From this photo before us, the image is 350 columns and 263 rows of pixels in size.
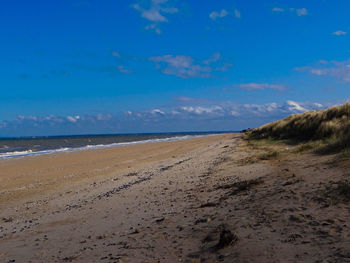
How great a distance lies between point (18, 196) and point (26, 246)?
613cm

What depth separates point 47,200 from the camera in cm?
962

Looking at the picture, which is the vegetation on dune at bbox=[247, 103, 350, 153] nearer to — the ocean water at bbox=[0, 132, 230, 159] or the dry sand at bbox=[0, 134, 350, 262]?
the dry sand at bbox=[0, 134, 350, 262]

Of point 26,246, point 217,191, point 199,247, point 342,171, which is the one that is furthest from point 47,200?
point 342,171

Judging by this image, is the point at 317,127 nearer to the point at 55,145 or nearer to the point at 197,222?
the point at 197,222

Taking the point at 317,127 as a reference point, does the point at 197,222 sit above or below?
below

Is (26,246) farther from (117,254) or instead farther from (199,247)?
(199,247)

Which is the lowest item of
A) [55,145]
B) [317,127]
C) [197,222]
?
[197,222]

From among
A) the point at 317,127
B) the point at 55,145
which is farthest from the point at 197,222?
the point at 55,145

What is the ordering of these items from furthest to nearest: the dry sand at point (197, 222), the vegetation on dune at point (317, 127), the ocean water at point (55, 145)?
the ocean water at point (55, 145) → the vegetation on dune at point (317, 127) → the dry sand at point (197, 222)

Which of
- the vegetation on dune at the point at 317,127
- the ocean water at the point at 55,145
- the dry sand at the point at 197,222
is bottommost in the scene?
the dry sand at the point at 197,222

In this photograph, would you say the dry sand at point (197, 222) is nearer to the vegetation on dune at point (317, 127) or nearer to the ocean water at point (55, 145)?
the vegetation on dune at point (317, 127)

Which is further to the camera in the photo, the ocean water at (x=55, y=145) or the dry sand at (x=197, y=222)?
the ocean water at (x=55, y=145)

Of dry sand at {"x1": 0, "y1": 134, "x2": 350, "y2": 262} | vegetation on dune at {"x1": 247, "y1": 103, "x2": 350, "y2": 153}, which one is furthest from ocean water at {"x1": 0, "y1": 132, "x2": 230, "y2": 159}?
dry sand at {"x1": 0, "y1": 134, "x2": 350, "y2": 262}

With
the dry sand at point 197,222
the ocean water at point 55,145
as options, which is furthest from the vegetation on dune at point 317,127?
the ocean water at point 55,145
